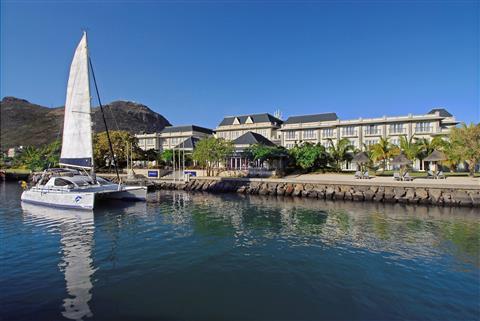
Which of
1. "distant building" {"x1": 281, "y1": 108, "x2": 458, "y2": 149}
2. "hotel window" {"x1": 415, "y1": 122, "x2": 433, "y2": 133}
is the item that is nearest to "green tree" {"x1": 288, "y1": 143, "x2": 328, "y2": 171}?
"distant building" {"x1": 281, "y1": 108, "x2": 458, "y2": 149}

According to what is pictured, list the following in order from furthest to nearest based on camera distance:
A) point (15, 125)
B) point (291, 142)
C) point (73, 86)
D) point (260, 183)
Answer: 1. point (15, 125)
2. point (291, 142)
3. point (260, 183)
4. point (73, 86)

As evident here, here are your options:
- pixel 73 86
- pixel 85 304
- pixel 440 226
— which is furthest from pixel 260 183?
pixel 85 304

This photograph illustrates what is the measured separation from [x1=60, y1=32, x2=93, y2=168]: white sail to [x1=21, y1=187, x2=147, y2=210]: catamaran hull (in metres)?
3.46

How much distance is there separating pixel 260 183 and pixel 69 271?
1156 inches

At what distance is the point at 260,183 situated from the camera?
3809 centimetres

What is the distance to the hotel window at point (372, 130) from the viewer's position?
63688mm

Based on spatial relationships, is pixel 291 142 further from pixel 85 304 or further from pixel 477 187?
pixel 85 304

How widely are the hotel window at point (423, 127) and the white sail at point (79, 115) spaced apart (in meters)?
65.2

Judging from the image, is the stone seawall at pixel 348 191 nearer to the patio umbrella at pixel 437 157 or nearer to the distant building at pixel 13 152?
the patio umbrella at pixel 437 157

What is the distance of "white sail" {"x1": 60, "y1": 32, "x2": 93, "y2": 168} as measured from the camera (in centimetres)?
2530

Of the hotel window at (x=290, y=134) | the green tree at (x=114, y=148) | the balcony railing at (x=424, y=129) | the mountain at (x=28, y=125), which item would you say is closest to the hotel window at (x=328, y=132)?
the hotel window at (x=290, y=134)

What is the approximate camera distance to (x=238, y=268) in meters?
10.7

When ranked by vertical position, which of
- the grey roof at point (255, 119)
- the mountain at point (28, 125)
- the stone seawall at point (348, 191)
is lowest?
the stone seawall at point (348, 191)

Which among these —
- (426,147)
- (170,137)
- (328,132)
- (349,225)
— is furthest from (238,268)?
(170,137)
